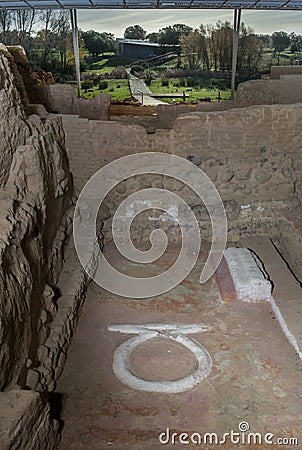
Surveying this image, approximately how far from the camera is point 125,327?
205 inches

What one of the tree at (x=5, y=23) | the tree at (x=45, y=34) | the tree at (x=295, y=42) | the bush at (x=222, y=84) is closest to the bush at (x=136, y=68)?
the bush at (x=222, y=84)

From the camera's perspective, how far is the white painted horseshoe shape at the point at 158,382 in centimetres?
431

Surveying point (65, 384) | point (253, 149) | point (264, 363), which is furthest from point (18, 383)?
point (253, 149)

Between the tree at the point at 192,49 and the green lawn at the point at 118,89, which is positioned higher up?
the tree at the point at 192,49

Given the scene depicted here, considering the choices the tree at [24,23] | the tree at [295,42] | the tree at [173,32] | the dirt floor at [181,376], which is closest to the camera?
the dirt floor at [181,376]

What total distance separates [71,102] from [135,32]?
19.9 ft

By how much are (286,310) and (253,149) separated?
108 inches

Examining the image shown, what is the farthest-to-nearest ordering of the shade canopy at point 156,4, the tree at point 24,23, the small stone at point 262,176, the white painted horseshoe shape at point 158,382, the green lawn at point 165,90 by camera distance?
the green lawn at point 165,90 → the tree at point 24,23 → the shade canopy at point 156,4 → the small stone at point 262,176 → the white painted horseshoe shape at point 158,382

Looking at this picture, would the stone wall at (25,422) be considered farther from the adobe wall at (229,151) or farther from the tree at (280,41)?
the tree at (280,41)

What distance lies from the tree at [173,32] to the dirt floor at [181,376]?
10305mm

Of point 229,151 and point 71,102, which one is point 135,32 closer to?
point 71,102

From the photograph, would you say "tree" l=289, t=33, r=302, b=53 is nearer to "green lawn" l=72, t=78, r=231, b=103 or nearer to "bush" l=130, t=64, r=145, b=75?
"green lawn" l=72, t=78, r=231, b=103

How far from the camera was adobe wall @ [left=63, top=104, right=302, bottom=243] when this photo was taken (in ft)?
22.0

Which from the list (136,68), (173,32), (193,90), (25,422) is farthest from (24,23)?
(25,422)
